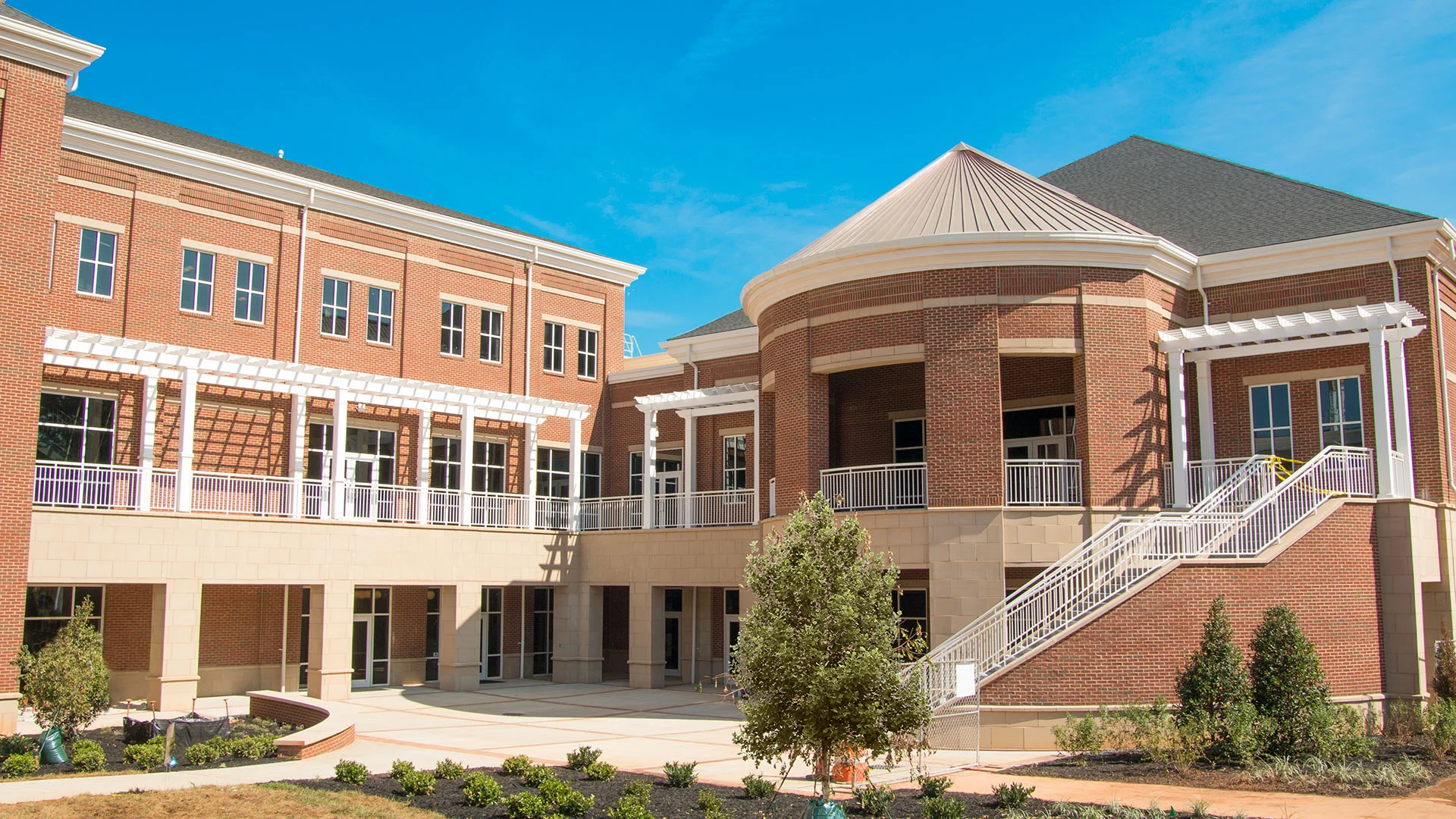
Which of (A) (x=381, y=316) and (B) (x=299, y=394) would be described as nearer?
(B) (x=299, y=394)

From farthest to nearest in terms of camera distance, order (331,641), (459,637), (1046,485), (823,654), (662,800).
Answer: (459,637) → (331,641) → (1046,485) → (662,800) → (823,654)

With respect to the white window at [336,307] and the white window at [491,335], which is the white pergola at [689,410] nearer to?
the white window at [491,335]

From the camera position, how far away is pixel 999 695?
62.7ft

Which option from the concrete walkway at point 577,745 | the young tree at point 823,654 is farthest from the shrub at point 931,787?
the young tree at point 823,654

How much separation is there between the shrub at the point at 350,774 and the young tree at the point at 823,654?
5345 mm

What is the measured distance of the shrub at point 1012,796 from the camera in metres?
13.4

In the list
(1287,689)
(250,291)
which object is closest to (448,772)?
(1287,689)

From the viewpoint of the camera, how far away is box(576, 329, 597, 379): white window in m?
37.2

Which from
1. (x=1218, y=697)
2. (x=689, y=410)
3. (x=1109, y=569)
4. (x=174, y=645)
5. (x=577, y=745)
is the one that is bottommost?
(x=577, y=745)

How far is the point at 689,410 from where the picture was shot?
104 feet

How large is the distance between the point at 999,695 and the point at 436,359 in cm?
1997

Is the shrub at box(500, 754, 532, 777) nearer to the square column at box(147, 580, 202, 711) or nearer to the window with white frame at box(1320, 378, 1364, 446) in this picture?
the square column at box(147, 580, 202, 711)

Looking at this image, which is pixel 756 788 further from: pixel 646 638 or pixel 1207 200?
pixel 1207 200

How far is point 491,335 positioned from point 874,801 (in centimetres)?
2428
